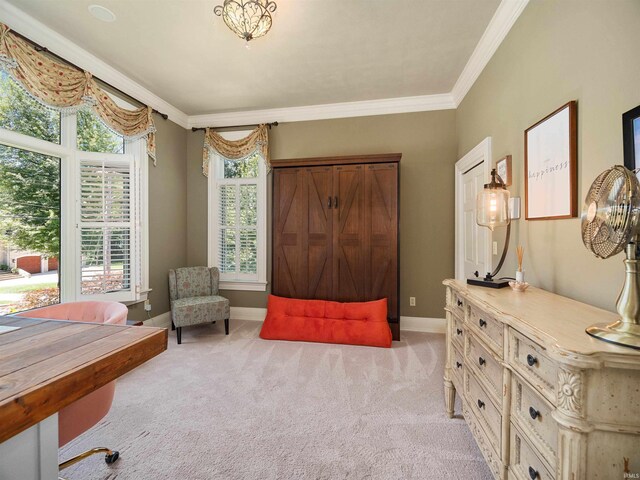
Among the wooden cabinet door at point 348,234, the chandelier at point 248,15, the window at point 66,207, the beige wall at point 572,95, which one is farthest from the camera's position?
the wooden cabinet door at point 348,234

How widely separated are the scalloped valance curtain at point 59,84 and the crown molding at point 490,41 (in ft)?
11.9

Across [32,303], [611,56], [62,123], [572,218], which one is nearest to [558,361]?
[572,218]

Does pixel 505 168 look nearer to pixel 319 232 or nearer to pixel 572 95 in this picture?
pixel 572 95

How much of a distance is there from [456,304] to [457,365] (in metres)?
0.41

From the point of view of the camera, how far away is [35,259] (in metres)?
2.47

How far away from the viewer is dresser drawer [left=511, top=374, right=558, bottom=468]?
2.91 feet

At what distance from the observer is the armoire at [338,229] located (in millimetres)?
3293

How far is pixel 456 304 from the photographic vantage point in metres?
1.81

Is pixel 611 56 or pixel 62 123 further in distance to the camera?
pixel 62 123

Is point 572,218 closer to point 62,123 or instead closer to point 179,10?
point 179,10

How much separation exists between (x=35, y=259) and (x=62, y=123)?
1293mm

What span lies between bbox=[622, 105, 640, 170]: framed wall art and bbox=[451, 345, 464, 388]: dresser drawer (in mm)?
1247

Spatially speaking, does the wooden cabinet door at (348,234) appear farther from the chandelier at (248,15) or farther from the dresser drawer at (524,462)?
the dresser drawer at (524,462)

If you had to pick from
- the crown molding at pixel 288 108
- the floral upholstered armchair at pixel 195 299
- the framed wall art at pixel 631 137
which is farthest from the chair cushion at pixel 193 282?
the framed wall art at pixel 631 137
